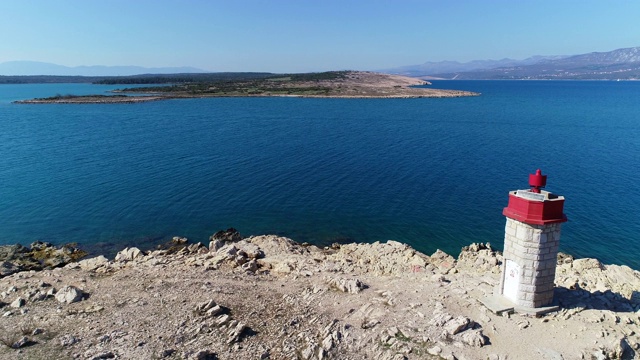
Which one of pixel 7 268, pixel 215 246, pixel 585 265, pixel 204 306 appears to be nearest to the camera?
pixel 204 306

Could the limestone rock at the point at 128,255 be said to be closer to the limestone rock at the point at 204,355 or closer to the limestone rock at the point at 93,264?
the limestone rock at the point at 93,264

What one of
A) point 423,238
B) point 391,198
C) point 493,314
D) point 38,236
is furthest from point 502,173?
point 38,236

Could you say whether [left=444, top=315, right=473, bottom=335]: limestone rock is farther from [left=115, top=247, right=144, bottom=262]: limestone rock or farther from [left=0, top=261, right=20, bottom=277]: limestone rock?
[left=0, top=261, right=20, bottom=277]: limestone rock

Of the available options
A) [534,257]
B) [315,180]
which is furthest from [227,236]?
[534,257]

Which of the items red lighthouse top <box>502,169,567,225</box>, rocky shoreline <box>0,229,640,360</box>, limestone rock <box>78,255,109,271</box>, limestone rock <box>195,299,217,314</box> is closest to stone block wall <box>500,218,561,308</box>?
red lighthouse top <box>502,169,567,225</box>

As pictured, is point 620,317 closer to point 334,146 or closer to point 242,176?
point 242,176

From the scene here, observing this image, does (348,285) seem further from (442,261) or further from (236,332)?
(442,261)

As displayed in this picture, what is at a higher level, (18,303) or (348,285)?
(18,303)
